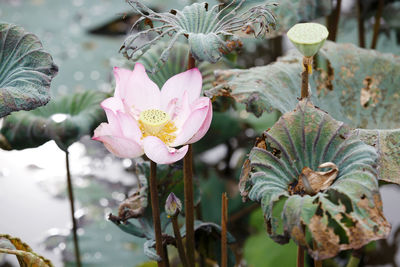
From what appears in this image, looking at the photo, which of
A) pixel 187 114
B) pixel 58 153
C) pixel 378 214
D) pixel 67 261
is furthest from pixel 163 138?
pixel 58 153

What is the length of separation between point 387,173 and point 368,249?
0.69 meters

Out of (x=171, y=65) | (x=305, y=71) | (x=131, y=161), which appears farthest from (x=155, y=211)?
(x=131, y=161)

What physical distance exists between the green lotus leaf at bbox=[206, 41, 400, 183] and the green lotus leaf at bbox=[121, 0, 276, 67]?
20 centimetres

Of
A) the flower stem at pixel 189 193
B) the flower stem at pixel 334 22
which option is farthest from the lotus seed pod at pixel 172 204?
the flower stem at pixel 334 22

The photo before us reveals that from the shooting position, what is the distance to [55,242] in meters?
1.78

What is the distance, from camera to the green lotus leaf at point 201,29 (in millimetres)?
911

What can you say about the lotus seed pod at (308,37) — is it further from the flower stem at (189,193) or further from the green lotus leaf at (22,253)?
the green lotus leaf at (22,253)

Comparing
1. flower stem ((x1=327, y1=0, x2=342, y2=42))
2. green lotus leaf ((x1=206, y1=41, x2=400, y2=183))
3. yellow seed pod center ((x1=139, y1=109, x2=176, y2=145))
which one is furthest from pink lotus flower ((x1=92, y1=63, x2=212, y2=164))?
flower stem ((x1=327, y1=0, x2=342, y2=42))

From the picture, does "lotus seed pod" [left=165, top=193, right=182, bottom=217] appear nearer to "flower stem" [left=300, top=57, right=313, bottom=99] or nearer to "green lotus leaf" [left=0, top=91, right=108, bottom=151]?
"flower stem" [left=300, top=57, right=313, bottom=99]

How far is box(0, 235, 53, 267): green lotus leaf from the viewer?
95 cm

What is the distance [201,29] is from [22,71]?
12.0 inches

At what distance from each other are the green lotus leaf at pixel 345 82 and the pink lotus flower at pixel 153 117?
212mm

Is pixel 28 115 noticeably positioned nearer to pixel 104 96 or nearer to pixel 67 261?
pixel 104 96

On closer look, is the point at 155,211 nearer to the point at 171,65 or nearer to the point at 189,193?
the point at 189,193
